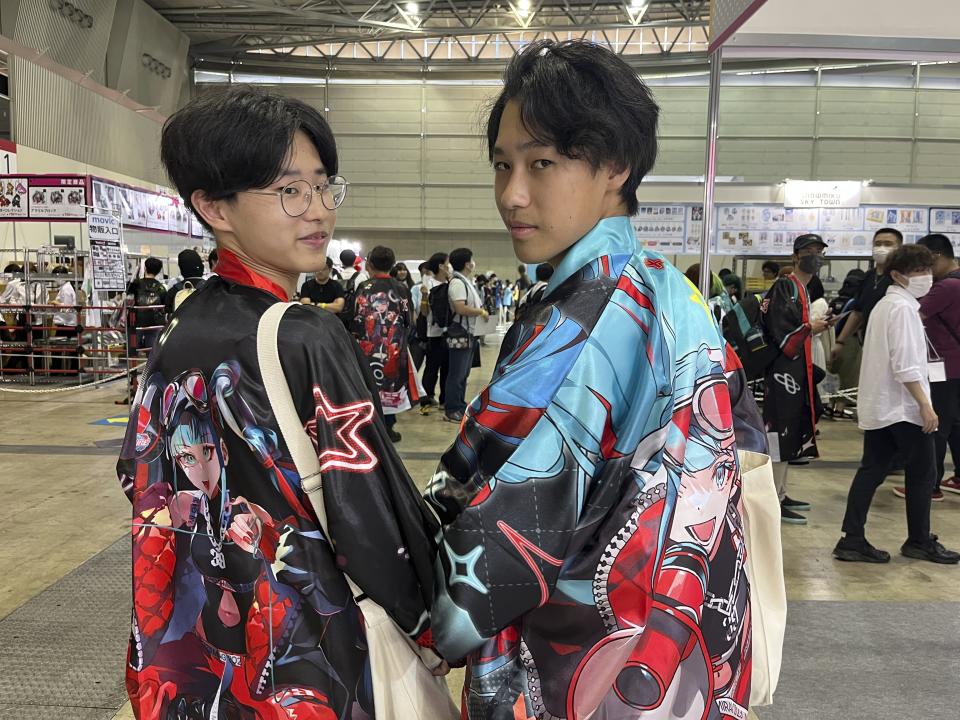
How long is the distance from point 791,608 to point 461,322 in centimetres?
440

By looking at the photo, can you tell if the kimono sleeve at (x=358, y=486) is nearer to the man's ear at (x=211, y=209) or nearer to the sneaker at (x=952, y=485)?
the man's ear at (x=211, y=209)

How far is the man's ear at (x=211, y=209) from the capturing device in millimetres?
1035

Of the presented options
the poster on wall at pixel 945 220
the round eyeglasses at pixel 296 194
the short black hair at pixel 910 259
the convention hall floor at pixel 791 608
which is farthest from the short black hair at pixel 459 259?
the round eyeglasses at pixel 296 194

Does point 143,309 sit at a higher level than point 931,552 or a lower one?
higher

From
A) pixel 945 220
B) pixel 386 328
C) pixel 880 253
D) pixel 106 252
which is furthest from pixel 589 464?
pixel 106 252

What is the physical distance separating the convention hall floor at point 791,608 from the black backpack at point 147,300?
3.19 meters

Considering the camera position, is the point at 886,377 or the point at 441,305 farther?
the point at 441,305

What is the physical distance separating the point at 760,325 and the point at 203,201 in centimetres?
360

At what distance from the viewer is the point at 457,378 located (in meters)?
7.06

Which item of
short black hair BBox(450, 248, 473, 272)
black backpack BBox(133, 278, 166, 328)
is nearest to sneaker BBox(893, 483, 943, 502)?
short black hair BBox(450, 248, 473, 272)

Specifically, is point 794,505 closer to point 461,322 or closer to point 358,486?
point 461,322

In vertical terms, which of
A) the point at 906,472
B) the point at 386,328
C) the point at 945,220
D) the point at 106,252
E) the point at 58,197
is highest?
the point at 58,197

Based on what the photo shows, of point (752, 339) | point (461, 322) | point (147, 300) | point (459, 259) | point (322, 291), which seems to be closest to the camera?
point (752, 339)

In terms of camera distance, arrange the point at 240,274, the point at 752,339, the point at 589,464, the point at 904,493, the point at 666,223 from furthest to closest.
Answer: the point at 666,223
the point at 904,493
the point at 752,339
the point at 240,274
the point at 589,464
